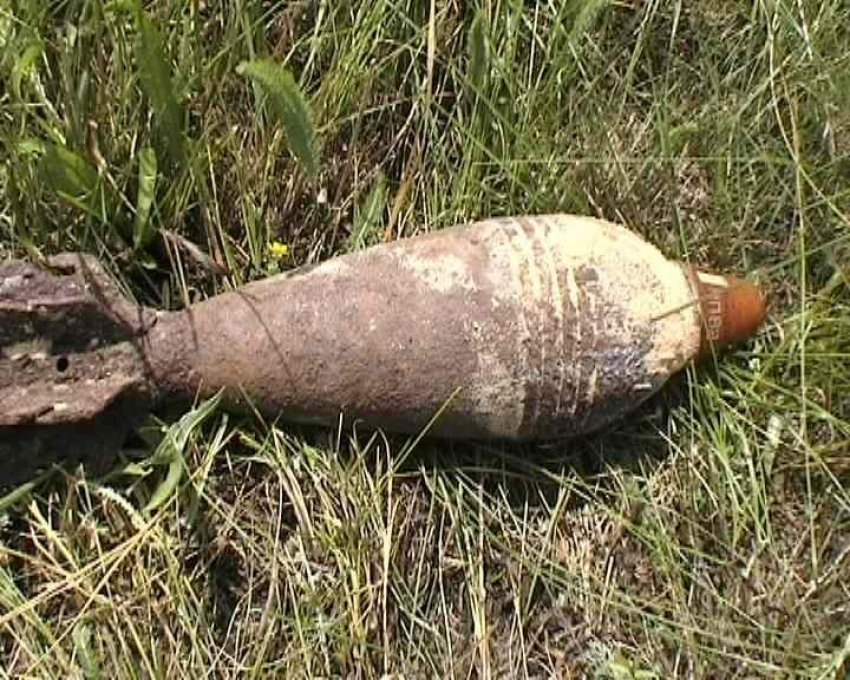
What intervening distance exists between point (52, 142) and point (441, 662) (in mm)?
913

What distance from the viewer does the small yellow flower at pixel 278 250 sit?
188 centimetres

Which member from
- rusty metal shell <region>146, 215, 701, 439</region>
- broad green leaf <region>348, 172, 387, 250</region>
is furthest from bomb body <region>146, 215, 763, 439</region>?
broad green leaf <region>348, 172, 387, 250</region>

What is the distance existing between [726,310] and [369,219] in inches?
21.2

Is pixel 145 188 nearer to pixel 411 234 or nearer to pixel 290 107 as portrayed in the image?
pixel 290 107

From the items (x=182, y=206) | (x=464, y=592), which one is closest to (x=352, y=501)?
(x=464, y=592)

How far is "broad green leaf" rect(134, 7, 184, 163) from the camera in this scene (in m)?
1.75

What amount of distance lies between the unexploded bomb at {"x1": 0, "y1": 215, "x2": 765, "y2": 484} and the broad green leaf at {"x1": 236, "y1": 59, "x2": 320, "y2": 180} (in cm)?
16

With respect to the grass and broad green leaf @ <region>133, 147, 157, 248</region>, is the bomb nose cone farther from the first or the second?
broad green leaf @ <region>133, 147, 157, 248</region>

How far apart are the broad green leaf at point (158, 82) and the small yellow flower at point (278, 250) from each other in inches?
7.0

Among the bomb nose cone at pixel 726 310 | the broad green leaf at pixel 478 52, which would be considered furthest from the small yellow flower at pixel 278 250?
the bomb nose cone at pixel 726 310

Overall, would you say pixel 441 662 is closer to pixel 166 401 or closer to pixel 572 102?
pixel 166 401

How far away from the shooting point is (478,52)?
6.36 ft

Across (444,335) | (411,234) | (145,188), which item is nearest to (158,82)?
(145,188)

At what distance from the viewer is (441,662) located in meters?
1.85
